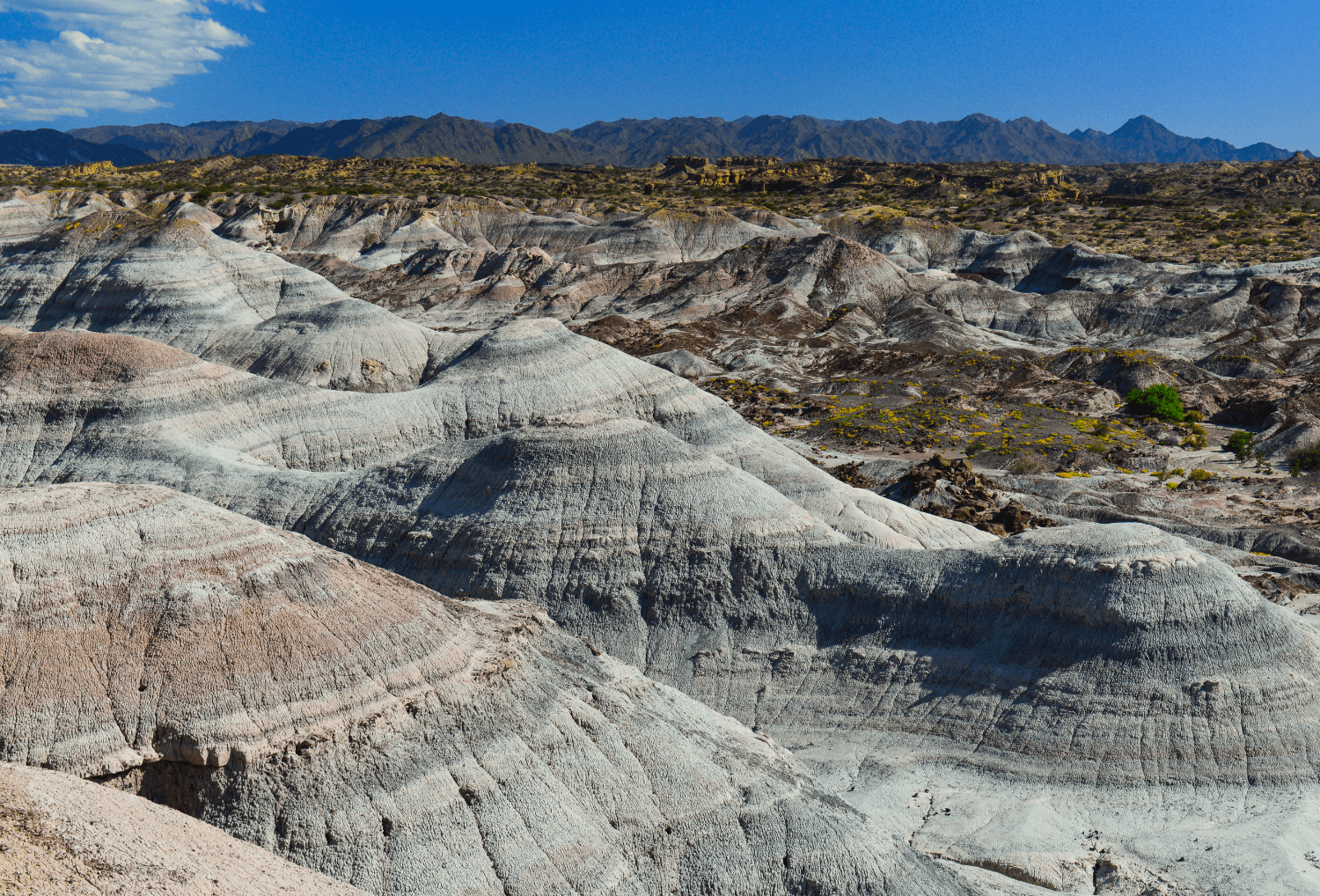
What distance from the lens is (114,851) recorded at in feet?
22.9

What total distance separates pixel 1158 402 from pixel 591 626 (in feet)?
102

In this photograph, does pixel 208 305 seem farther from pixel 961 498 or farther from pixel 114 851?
pixel 114 851

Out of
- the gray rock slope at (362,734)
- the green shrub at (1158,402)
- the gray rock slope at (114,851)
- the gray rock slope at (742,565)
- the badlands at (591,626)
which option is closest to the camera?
the gray rock slope at (114,851)

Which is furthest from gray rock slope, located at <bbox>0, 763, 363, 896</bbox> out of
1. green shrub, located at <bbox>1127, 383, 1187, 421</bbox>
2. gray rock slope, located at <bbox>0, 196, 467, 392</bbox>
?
green shrub, located at <bbox>1127, 383, 1187, 421</bbox>

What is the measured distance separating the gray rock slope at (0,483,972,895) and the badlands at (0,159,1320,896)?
4 centimetres

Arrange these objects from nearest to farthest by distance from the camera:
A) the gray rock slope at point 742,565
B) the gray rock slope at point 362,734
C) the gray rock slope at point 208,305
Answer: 1. the gray rock slope at point 362,734
2. the gray rock slope at point 742,565
3. the gray rock slope at point 208,305

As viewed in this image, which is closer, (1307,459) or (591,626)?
(591,626)

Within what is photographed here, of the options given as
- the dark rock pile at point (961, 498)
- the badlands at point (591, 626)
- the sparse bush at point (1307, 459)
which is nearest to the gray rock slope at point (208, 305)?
the badlands at point (591, 626)

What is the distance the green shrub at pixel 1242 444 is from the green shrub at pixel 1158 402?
3418mm

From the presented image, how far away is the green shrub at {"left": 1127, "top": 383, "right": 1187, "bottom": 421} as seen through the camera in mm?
37781

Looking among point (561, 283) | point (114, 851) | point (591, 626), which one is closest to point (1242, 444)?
point (591, 626)

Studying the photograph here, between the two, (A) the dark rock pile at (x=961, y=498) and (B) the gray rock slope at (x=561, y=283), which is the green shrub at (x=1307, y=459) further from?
(B) the gray rock slope at (x=561, y=283)

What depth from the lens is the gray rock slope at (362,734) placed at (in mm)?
9289

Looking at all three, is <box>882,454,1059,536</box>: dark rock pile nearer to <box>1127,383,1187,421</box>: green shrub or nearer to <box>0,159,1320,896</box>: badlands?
<box>0,159,1320,896</box>: badlands
